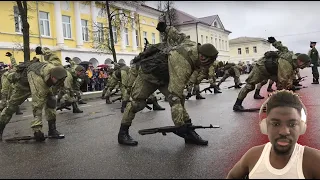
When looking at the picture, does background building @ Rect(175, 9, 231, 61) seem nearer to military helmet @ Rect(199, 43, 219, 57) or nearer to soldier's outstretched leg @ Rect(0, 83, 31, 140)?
military helmet @ Rect(199, 43, 219, 57)

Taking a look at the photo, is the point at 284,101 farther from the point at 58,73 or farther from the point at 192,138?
the point at 58,73

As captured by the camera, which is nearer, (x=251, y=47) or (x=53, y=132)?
(x=53, y=132)

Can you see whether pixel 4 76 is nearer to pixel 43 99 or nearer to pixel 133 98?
pixel 43 99

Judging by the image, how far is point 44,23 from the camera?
29.7 meters

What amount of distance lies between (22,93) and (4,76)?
19.5 feet

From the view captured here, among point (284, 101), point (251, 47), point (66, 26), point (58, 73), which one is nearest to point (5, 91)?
point (58, 73)

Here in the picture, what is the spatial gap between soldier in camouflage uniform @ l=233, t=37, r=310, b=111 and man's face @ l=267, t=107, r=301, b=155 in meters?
6.22

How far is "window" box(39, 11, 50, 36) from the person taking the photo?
28969mm

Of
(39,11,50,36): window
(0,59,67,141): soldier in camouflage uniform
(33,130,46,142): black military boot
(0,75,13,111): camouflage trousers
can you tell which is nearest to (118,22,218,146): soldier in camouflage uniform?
(0,59,67,141): soldier in camouflage uniform

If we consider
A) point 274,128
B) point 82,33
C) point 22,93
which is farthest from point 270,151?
point 82,33

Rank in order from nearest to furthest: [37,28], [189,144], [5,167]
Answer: [5,167]
[189,144]
[37,28]

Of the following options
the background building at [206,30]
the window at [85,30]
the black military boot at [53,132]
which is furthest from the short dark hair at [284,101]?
the window at [85,30]

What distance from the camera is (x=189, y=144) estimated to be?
532cm

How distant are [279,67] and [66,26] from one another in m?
27.0
